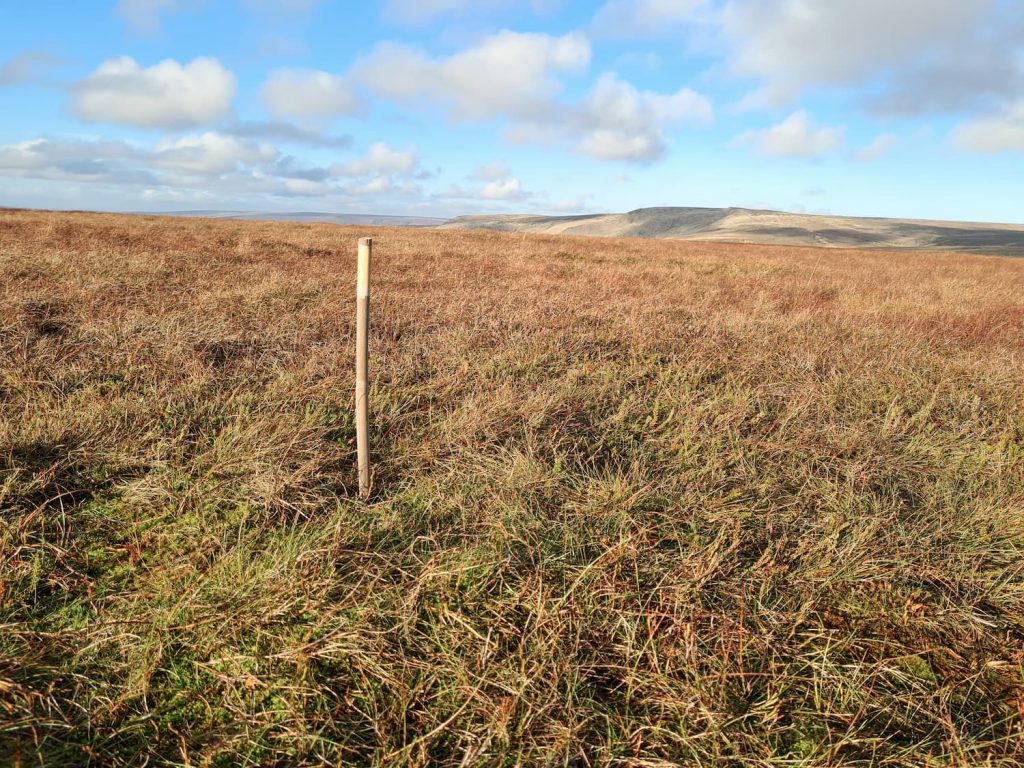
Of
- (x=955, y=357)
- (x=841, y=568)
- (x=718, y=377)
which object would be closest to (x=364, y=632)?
(x=841, y=568)

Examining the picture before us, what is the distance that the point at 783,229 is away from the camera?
119188mm

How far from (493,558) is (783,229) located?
448 feet

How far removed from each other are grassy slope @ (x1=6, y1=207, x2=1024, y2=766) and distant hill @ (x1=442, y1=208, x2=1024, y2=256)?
70.3 m

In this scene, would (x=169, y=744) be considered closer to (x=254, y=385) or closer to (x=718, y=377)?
(x=254, y=385)

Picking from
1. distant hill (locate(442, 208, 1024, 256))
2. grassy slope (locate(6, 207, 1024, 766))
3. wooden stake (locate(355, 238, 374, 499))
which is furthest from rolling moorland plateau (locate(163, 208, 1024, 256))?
wooden stake (locate(355, 238, 374, 499))

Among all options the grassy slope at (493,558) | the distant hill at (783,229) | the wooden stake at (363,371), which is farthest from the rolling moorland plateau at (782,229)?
the wooden stake at (363,371)

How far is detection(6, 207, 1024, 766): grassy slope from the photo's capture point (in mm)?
1742

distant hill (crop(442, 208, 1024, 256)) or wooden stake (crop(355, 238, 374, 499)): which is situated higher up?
distant hill (crop(442, 208, 1024, 256))

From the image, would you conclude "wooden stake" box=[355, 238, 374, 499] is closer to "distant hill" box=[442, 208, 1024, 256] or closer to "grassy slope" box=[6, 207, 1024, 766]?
"grassy slope" box=[6, 207, 1024, 766]

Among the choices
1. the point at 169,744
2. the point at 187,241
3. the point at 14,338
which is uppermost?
the point at 187,241

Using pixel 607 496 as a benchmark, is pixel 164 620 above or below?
below

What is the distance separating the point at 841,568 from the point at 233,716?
2.55 m

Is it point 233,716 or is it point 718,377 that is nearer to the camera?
point 233,716

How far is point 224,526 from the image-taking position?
256 cm
